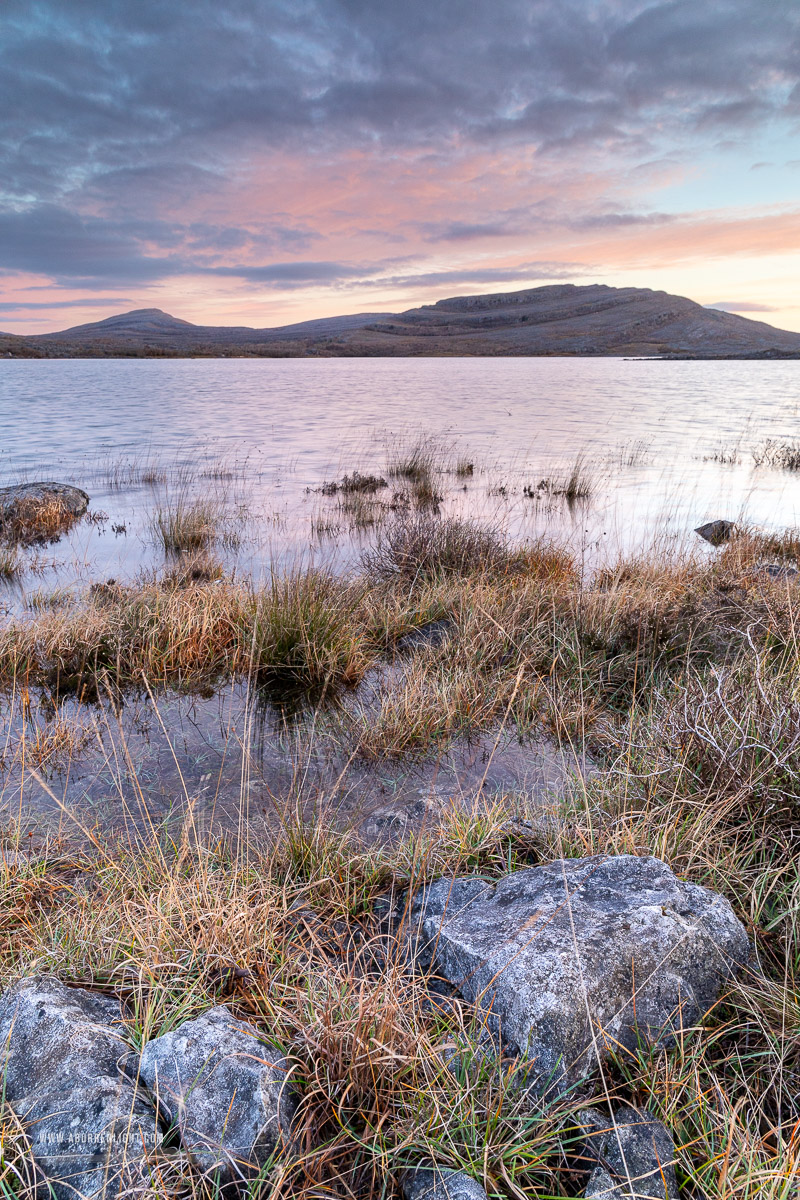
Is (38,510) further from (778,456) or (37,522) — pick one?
(778,456)

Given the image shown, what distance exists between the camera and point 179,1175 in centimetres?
139

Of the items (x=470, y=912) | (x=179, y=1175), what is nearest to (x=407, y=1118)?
(x=179, y=1175)

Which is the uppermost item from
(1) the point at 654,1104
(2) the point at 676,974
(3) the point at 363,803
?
(2) the point at 676,974

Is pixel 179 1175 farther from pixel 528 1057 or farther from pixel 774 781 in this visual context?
pixel 774 781

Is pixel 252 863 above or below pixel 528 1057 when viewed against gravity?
below

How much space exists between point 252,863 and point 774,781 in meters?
2.36

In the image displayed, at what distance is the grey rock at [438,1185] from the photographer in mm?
1394

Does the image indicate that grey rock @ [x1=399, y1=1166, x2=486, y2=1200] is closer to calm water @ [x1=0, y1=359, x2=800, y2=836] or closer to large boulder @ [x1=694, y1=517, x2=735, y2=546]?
calm water @ [x1=0, y1=359, x2=800, y2=836]

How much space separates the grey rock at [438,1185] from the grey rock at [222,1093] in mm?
314

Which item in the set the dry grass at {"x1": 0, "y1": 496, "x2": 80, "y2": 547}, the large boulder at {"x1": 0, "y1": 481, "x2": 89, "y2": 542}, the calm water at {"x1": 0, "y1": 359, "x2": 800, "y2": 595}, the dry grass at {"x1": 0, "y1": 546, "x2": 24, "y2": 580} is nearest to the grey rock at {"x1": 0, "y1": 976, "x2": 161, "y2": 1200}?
the calm water at {"x1": 0, "y1": 359, "x2": 800, "y2": 595}

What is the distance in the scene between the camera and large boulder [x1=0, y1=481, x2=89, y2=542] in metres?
9.83

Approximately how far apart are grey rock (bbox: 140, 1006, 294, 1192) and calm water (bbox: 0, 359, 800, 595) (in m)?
7.03

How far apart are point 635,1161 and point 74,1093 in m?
1.34

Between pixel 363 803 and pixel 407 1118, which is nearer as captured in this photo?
pixel 407 1118
